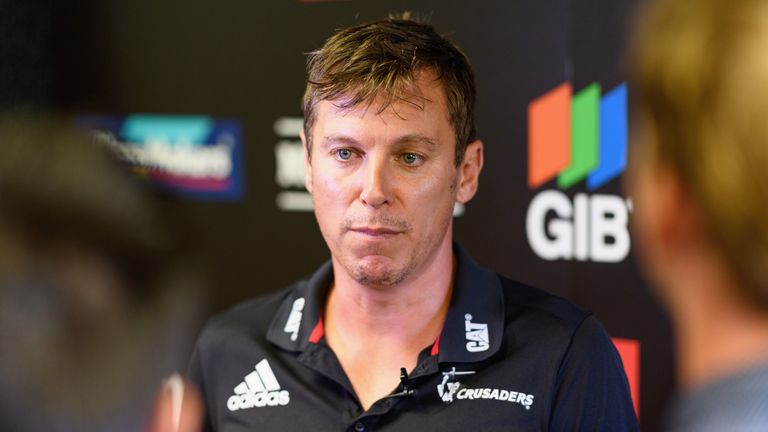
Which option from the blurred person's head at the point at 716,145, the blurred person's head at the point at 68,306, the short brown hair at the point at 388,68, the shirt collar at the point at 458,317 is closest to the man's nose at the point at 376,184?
the short brown hair at the point at 388,68

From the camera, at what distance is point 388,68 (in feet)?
5.98

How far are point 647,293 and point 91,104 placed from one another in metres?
1.66

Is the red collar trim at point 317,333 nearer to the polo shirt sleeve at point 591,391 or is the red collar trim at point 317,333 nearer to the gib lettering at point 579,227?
the polo shirt sleeve at point 591,391

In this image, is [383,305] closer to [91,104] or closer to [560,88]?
[560,88]

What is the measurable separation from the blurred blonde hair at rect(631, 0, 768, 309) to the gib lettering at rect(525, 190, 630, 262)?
4.16 ft

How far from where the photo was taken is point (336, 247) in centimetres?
184

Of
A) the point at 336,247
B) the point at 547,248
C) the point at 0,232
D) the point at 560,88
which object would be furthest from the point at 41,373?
the point at 560,88

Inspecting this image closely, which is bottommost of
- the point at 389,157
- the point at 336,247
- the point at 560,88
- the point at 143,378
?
the point at 143,378

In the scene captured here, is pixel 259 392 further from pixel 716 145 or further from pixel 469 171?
pixel 716 145

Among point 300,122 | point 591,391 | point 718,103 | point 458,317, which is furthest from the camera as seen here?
point 300,122

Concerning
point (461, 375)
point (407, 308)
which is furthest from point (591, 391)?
point (407, 308)

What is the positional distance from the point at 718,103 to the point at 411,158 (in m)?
0.95

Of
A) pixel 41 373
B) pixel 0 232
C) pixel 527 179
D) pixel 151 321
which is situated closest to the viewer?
pixel 0 232

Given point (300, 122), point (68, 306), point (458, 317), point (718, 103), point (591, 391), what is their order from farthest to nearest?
point (300, 122)
point (68, 306)
point (458, 317)
point (591, 391)
point (718, 103)
